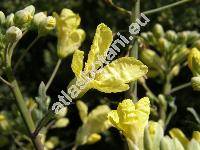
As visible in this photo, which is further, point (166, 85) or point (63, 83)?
point (63, 83)

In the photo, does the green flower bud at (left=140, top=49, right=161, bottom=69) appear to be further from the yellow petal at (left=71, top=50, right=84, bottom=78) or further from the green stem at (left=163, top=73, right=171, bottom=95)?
the yellow petal at (left=71, top=50, right=84, bottom=78)

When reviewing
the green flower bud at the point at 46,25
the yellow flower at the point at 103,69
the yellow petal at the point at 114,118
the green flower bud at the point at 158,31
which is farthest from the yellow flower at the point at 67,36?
the green flower bud at the point at 158,31

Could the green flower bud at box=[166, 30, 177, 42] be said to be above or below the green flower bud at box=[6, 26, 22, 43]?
below

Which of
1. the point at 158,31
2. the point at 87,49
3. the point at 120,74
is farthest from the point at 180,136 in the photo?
the point at 87,49

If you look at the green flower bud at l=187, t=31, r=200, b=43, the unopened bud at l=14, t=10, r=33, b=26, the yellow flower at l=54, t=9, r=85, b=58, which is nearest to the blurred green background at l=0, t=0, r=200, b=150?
the green flower bud at l=187, t=31, r=200, b=43

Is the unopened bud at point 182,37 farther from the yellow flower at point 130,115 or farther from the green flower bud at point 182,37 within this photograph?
the yellow flower at point 130,115

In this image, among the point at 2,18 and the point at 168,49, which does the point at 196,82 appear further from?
the point at 168,49

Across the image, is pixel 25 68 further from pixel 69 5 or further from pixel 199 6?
pixel 199 6

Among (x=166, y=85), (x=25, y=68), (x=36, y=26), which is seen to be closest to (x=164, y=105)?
(x=166, y=85)
